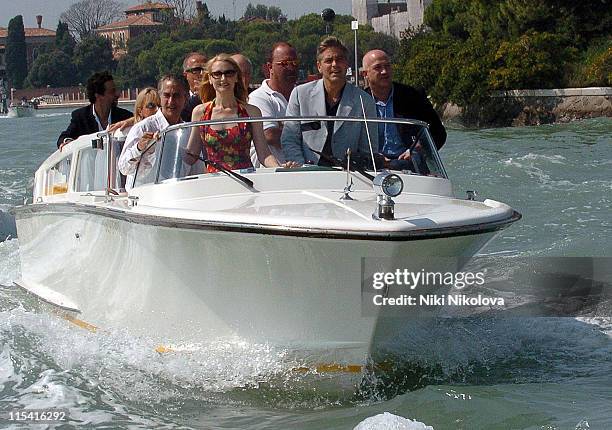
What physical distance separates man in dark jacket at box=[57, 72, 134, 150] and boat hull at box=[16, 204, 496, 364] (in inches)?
85.7

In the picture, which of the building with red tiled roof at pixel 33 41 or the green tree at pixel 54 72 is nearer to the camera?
the green tree at pixel 54 72

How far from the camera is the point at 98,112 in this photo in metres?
9.04

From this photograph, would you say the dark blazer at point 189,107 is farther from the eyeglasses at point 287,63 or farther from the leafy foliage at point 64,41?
the leafy foliage at point 64,41

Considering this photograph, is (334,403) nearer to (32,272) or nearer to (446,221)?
(446,221)

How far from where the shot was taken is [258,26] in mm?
103500

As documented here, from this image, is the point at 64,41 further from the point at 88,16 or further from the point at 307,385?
the point at 307,385

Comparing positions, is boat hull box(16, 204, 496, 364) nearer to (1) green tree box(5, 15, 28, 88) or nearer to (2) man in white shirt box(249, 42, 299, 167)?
(2) man in white shirt box(249, 42, 299, 167)

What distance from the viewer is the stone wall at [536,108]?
105 feet

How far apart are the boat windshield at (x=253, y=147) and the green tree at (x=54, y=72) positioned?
119 metres

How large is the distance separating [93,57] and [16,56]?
22.5 metres

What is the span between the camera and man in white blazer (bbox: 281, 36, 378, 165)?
6.68 meters

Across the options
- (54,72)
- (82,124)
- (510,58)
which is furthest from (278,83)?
(54,72)

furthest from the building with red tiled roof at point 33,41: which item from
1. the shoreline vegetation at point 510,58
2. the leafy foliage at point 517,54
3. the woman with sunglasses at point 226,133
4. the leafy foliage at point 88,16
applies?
the woman with sunglasses at point 226,133

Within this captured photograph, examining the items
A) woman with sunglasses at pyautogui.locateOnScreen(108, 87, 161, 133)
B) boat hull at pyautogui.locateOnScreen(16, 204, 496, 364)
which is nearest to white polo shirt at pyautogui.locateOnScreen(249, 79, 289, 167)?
woman with sunglasses at pyautogui.locateOnScreen(108, 87, 161, 133)
